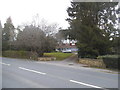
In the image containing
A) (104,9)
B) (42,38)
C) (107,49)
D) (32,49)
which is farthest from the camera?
(32,49)

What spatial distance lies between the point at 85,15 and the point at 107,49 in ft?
19.9

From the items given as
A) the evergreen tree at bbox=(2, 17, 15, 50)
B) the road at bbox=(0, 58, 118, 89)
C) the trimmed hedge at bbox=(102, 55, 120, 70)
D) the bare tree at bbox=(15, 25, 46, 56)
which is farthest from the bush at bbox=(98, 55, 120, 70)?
the evergreen tree at bbox=(2, 17, 15, 50)

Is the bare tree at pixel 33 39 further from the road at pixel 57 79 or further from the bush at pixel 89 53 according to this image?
the road at pixel 57 79

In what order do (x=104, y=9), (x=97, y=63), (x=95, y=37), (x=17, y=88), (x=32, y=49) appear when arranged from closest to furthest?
(x=17, y=88) < (x=97, y=63) < (x=95, y=37) < (x=104, y=9) < (x=32, y=49)

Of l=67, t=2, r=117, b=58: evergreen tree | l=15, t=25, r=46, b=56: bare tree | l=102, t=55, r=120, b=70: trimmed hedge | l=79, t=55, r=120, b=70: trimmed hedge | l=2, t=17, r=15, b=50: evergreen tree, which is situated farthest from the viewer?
l=2, t=17, r=15, b=50: evergreen tree

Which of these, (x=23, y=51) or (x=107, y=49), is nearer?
(x=107, y=49)

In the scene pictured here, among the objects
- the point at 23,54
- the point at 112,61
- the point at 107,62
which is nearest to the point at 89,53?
the point at 107,62

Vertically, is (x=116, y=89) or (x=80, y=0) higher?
(x=80, y=0)

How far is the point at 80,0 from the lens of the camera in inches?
992

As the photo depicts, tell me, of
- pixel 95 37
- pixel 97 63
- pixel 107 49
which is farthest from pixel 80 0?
pixel 97 63

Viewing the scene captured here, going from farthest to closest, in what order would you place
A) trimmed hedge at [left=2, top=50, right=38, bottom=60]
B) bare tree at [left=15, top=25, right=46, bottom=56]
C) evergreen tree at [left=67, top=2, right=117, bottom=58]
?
1. trimmed hedge at [left=2, top=50, right=38, bottom=60]
2. bare tree at [left=15, top=25, right=46, bottom=56]
3. evergreen tree at [left=67, top=2, right=117, bottom=58]

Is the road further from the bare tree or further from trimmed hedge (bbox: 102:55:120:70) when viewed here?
the bare tree

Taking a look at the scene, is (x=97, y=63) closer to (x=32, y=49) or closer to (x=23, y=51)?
(x=32, y=49)

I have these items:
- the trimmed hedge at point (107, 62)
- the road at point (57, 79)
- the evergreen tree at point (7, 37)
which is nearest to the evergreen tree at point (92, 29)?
the trimmed hedge at point (107, 62)
